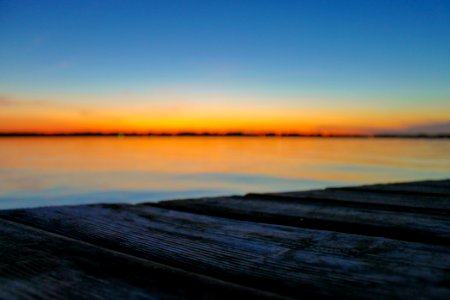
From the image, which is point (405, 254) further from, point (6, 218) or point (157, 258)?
point (6, 218)

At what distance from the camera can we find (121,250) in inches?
47.4

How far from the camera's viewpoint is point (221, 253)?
117 cm

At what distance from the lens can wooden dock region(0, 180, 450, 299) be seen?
88 centimetres

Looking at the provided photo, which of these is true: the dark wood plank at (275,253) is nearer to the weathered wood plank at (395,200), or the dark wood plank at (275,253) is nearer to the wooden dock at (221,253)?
the wooden dock at (221,253)

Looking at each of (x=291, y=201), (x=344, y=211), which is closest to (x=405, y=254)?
(x=344, y=211)

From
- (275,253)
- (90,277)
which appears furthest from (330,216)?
(90,277)

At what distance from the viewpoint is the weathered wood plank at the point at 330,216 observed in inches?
58.4

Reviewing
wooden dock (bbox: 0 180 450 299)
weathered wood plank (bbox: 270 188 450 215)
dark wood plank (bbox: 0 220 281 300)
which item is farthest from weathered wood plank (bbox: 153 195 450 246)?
dark wood plank (bbox: 0 220 281 300)

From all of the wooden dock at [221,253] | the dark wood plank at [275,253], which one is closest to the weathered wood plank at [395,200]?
the wooden dock at [221,253]

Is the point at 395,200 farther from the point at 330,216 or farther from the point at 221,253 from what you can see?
the point at 221,253

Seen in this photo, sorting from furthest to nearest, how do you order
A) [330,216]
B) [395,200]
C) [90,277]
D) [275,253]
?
[395,200], [330,216], [275,253], [90,277]

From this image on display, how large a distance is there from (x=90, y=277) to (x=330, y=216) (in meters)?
1.25

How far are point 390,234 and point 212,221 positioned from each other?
73cm

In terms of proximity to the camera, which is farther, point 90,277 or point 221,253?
point 221,253
